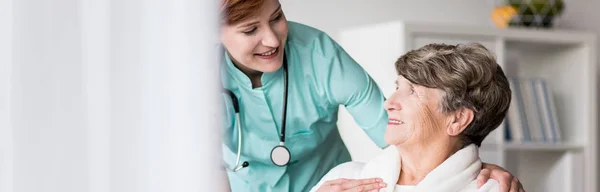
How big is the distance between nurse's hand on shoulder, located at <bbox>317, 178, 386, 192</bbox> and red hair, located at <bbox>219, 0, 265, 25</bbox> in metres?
0.23

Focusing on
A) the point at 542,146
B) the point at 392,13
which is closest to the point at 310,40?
the point at 392,13

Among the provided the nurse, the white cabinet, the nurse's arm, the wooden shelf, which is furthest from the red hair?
the wooden shelf

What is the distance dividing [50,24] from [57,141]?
10 centimetres

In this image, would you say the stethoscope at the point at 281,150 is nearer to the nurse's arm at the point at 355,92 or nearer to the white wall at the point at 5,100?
the nurse's arm at the point at 355,92

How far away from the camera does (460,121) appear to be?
3.45 feet

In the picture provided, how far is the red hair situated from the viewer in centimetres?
95

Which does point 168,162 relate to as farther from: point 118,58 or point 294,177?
point 294,177

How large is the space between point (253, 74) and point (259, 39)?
5 centimetres

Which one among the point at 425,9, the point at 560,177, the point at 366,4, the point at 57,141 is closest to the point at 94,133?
the point at 57,141

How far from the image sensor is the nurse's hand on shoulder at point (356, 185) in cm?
102

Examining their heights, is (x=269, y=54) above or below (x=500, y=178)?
above

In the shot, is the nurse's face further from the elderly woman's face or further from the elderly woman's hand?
the elderly woman's hand

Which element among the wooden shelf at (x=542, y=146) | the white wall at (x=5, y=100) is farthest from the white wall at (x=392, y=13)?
the white wall at (x=5, y=100)

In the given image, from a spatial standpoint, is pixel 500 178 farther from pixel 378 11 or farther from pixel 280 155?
pixel 378 11
